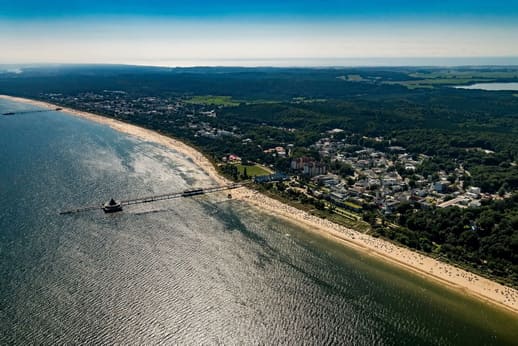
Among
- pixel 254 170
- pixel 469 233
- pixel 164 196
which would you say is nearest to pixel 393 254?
pixel 469 233

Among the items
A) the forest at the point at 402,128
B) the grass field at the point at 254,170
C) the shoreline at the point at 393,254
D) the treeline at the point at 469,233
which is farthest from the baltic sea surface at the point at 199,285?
the grass field at the point at 254,170

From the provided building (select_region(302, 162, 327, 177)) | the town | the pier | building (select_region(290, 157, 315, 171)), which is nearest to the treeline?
the town

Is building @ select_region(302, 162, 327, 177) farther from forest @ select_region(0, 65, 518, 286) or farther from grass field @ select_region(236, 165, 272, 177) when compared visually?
grass field @ select_region(236, 165, 272, 177)

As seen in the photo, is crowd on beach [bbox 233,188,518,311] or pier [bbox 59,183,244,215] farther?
pier [bbox 59,183,244,215]

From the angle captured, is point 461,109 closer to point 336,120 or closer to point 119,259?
point 336,120

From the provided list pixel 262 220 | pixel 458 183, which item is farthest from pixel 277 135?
pixel 262 220
